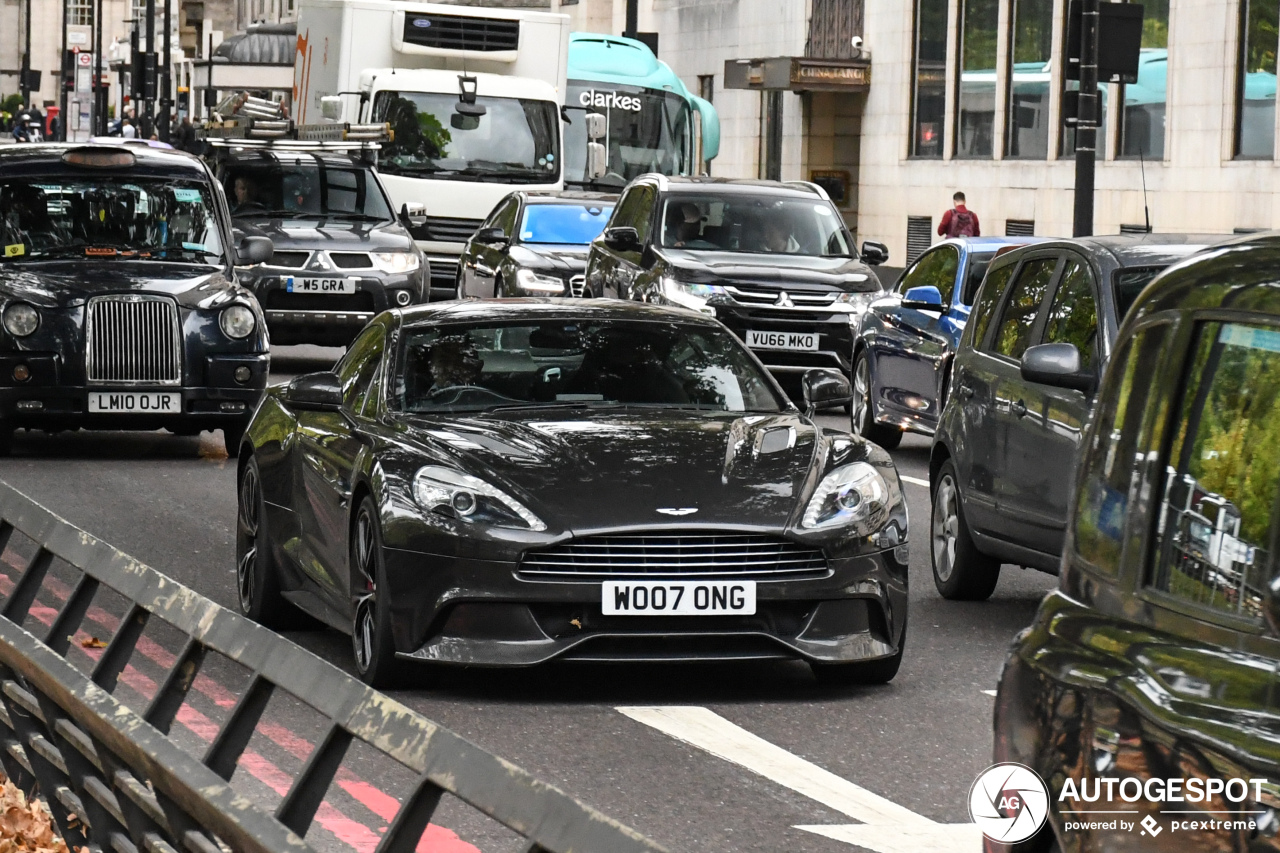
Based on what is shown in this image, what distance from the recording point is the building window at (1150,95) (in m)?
36.2

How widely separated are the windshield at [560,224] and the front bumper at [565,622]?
17073 millimetres

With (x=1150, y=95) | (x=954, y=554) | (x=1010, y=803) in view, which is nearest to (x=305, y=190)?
(x=954, y=554)

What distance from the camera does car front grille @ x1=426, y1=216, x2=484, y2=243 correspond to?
2938 cm

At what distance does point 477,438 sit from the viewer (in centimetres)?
850

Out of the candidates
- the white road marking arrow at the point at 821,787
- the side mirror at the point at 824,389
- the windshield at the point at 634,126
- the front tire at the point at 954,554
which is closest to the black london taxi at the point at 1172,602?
the white road marking arrow at the point at 821,787

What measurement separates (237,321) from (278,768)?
11.0m

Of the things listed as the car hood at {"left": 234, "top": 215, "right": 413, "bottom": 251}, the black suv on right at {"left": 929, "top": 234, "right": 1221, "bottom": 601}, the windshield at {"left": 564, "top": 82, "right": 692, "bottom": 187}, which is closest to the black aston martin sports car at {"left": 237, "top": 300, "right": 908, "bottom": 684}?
the black suv on right at {"left": 929, "top": 234, "right": 1221, "bottom": 601}

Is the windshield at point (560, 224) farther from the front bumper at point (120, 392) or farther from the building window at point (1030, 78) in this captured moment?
the building window at point (1030, 78)

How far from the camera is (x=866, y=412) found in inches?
706

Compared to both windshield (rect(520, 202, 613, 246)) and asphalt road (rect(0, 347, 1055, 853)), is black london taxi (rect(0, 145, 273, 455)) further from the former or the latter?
windshield (rect(520, 202, 613, 246))

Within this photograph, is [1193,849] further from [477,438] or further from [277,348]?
[277,348]

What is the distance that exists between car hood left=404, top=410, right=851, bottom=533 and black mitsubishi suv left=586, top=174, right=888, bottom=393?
11220 millimetres

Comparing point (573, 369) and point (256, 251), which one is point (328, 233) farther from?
point (573, 369)

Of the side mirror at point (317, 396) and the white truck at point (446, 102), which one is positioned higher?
the white truck at point (446, 102)
